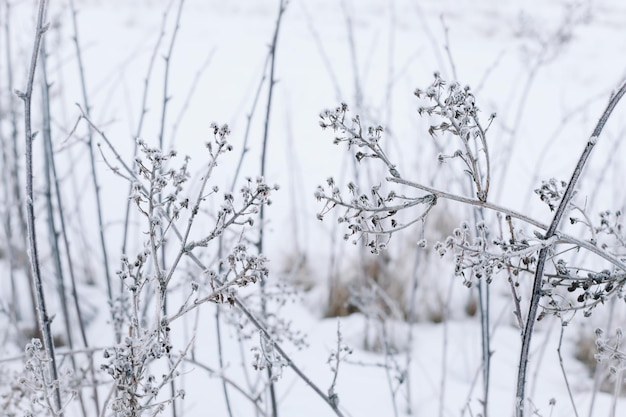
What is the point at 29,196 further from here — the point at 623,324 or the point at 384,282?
the point at 623,324

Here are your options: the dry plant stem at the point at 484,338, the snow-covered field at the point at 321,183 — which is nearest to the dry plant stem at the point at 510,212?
the snow-covered field at the point at 321,183

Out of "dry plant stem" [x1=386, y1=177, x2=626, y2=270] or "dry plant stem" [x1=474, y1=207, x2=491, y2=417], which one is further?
"dry plant stem" [x1=474, y1=207, x2=491, y2=417]

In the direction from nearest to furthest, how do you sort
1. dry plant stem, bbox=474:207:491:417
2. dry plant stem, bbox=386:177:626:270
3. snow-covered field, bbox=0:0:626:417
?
1. dry plant stem, bbox=386:177:626:270
2. dry plant stem, bbox=474:207:491:417
3. snow-covered field, bbox=0:0:626:417

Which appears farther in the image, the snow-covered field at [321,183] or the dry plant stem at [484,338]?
the snow-covered field at [321,183]

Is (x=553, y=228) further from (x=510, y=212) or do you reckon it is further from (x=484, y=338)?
(x=484, y=338)

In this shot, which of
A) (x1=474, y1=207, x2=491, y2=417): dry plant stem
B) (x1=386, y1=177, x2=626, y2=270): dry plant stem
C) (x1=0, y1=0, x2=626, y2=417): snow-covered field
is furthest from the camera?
(x1=0, y1=0, x2=626, y2=417): snow-covered field

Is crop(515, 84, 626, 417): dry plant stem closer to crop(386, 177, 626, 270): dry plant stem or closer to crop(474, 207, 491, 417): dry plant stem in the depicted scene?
crop(386, 177, 626, 270): dry plant stem

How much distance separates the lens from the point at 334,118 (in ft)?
2.22

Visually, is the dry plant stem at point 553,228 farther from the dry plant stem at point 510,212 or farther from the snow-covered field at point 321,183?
the snow-covered field at point 321,183

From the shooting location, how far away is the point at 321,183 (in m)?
4.22

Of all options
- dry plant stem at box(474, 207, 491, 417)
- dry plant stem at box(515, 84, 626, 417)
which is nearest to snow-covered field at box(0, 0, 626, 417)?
dry plant stem at box(474, 207, 491, 417)

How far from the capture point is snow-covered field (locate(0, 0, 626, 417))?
1.92m

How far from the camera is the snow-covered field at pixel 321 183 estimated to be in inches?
75.5

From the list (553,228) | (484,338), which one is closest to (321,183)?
(484,338)
